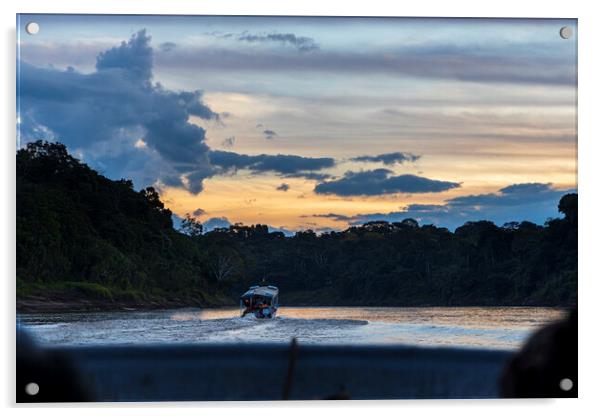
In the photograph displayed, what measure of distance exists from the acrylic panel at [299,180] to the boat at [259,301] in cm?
2

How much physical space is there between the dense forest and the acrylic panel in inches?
0.9

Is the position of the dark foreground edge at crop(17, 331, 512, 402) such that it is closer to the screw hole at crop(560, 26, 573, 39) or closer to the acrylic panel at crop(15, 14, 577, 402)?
the acrylic panel at crop(15, 14, 577, 402)

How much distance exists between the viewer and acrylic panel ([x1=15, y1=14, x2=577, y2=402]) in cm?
975

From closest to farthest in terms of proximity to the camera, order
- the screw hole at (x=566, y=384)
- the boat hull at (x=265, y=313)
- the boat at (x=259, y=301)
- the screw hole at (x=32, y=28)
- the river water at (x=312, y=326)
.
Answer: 1. the screw hole at (x=566, y=384)
2. the screw hole at (x=32, y=28)
3. the river water at (x=312, y=326)
4. the boat hull at (x=265, y=313)
5. the boat at (x=259, y=301)

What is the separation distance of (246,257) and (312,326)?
0.63 m

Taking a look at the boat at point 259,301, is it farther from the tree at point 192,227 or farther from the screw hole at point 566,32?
the screw hole at point 566,32

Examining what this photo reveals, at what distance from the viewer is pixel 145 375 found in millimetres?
9820

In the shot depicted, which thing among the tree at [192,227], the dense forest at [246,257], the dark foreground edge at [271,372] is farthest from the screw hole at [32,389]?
the tree at [192,227]

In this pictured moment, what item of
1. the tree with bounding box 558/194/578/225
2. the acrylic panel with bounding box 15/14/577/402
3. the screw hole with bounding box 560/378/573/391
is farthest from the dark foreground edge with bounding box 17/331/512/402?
the tree with bounding box 558/194/578/225

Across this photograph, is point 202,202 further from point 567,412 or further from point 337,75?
point 567,412

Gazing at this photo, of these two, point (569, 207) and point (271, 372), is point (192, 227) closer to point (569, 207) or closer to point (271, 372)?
point (271, 372)

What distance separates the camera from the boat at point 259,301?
1030cm
